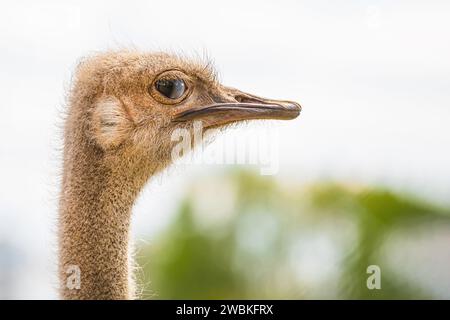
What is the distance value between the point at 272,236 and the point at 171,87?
19.7ft

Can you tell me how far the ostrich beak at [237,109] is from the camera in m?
5.39

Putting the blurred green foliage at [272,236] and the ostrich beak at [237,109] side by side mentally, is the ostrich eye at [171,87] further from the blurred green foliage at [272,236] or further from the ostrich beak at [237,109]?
the blurred green foliage at [272,236]

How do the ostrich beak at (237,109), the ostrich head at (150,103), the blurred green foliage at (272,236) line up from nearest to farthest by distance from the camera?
the ostrich head at (150,103), the ostrich beak at (237,109), the blurred green foliage at (272,236)

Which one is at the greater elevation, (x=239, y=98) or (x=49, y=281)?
(x=239, y=98)

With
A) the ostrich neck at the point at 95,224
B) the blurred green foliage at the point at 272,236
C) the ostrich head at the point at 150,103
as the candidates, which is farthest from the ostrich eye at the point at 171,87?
the blurred green foliage at the point at 272,236

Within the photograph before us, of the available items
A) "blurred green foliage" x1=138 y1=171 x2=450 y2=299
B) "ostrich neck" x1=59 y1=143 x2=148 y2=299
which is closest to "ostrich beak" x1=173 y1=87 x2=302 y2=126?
"ostrich neck" x1=59 y1=143 x2=148 y2=299

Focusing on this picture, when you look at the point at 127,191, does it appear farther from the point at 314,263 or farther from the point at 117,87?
the point at 314,263

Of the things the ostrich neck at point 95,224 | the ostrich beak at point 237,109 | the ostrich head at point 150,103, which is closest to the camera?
the ostrich neck at point 95,224

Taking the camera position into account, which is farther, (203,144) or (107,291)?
(203,144)

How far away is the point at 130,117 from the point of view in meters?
5.37

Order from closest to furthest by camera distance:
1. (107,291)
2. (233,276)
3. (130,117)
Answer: (107,291)
(130,117)
(233,276)

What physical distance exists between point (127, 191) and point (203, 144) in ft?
1.85
